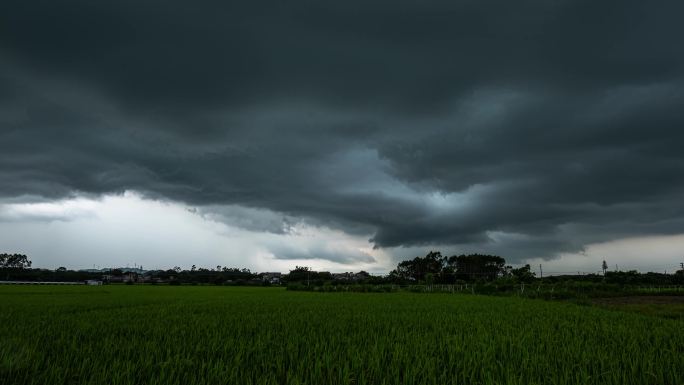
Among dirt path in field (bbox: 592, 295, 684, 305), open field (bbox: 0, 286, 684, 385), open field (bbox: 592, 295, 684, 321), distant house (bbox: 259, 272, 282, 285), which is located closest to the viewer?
open field (bbox: 0, 286, 684, 385)

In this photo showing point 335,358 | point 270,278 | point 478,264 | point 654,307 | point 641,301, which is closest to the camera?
point 335,358

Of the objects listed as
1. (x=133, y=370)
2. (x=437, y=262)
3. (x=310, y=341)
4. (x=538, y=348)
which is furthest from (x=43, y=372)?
(x=437, y=262)

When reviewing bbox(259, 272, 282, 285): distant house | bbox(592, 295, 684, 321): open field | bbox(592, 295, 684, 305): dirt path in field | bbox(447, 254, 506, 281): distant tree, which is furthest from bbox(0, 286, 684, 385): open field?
bbox(447, 254, 506, 281): distant tree

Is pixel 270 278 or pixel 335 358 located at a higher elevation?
pixel 335 358

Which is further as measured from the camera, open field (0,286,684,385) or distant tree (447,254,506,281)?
distant tree (447,254,506,281)

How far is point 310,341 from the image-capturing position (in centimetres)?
605

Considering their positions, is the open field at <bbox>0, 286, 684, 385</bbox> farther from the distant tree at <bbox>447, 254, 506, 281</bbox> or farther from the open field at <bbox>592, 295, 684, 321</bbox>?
the distant tree at <bbox>447, 254, 506, 281</bbox>

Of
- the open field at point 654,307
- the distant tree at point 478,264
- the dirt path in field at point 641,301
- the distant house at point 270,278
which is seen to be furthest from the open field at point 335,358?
the distant tree at point 478,264

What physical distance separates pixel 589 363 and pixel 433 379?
232 cm

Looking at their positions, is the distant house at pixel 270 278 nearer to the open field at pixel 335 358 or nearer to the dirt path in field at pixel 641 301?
the dirt path in field at pixel 641 301

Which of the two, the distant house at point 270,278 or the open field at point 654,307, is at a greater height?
the open field at point 654,307

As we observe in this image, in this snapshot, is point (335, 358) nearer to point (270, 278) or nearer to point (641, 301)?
point (641, 301)

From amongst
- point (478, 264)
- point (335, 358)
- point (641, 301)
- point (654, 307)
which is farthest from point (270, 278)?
point (335, 358)

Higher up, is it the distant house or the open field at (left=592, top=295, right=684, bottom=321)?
the open field at (left=592, top=295, right=684, bottom=321)
